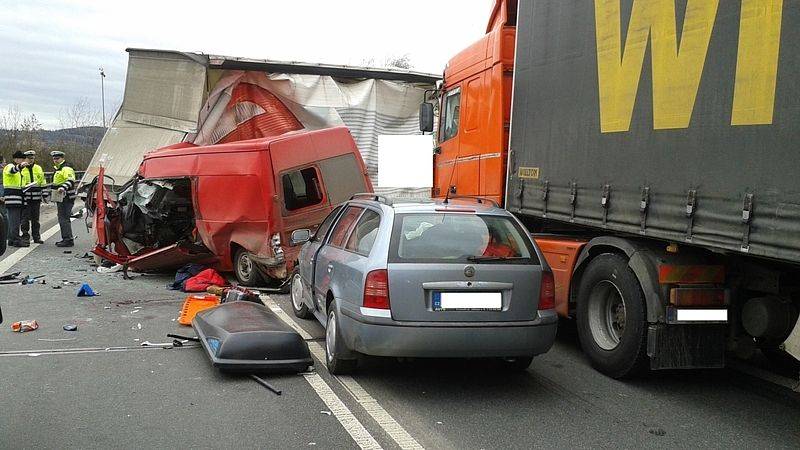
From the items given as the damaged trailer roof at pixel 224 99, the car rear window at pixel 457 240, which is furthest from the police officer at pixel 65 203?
the car rear window at pixel 457 240

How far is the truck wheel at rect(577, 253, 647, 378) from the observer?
207 inches

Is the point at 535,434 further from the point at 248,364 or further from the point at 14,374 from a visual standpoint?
the point at 14,374

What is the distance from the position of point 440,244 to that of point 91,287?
6287 mm

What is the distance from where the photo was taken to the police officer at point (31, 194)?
13492 millimetres

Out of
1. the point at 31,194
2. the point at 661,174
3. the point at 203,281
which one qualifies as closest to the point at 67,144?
the point at 31,194

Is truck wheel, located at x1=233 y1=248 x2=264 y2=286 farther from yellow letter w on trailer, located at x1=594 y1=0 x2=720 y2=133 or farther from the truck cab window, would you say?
yellow letter w on trailer, located at x1=594 y1=0 x2=720 y2=133

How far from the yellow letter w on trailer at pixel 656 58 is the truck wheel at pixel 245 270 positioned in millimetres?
5474

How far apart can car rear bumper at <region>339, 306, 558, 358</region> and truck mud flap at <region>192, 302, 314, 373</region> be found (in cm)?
71

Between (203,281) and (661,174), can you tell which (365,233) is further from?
(203,281)

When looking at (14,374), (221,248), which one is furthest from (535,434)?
(221,248)

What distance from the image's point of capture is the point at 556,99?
20.9 ft

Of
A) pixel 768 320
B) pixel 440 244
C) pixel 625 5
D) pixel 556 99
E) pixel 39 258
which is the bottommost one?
pixel 39 258

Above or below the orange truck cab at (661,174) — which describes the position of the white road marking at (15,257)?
below

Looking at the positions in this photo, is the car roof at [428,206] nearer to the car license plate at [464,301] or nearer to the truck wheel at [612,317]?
the car license plate at [464,301]
